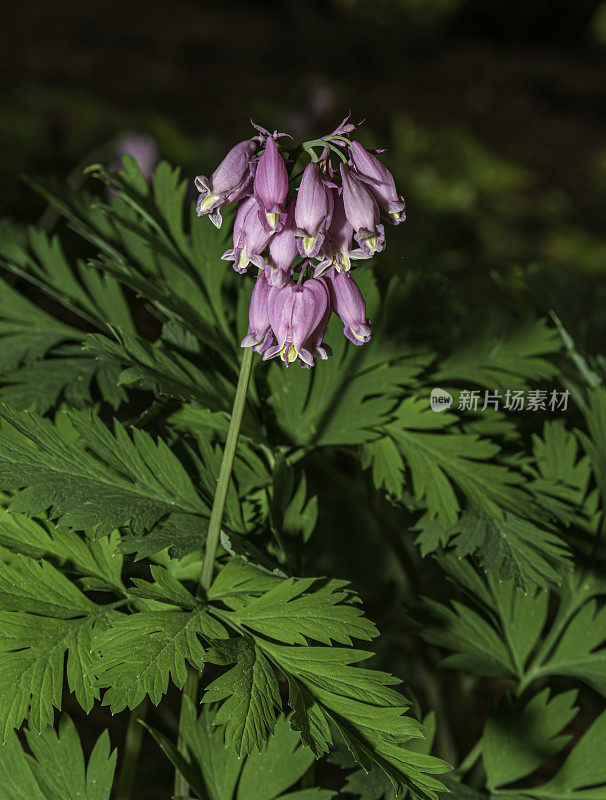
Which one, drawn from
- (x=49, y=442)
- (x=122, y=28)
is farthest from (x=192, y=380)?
(x=122, y=28)

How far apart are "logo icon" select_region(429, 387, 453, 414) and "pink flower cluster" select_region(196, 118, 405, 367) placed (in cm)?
38

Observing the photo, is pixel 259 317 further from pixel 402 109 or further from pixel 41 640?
pixel 402 109

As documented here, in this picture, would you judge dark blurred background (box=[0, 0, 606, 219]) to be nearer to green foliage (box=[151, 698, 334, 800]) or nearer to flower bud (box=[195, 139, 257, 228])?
flower bud (box=[195, 139, 257, 228])

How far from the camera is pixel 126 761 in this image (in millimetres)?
1118

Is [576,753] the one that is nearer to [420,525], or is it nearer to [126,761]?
[420,525]

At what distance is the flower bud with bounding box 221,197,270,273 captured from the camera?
84 centimetres

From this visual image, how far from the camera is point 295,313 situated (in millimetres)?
843

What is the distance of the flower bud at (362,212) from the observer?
2.67 ft

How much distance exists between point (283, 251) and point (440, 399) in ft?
1.65

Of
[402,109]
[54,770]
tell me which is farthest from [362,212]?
[402,109]

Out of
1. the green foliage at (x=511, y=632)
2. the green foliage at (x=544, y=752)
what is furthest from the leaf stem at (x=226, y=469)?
the green foliage at (x=544, y=752)

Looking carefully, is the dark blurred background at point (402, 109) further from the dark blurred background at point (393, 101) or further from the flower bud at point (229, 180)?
the flower bud at point (229, 180)

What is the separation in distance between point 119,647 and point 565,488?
0.71 m

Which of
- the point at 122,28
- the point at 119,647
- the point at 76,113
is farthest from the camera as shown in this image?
the point at 122,28
